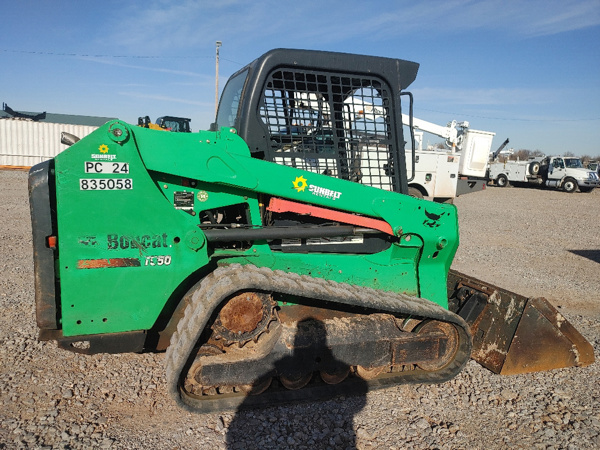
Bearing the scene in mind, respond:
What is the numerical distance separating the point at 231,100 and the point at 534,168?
29.8m

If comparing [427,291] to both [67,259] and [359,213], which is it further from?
[67,259]

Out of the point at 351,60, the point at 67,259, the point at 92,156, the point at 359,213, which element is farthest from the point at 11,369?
the point at 351,60

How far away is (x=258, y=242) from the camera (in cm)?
359

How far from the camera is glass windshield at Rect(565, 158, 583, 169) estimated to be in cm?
2783

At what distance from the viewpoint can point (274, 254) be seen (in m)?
3.60

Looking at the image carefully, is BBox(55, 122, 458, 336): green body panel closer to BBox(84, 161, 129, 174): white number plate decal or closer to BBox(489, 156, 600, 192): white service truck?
BBox(84, 161, 129, 174): white number plate decal

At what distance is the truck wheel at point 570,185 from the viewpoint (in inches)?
1090

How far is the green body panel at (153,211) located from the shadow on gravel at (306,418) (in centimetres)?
61

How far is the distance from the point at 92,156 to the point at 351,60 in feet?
7.01

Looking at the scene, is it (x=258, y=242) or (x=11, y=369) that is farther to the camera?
(x=11, y=369)

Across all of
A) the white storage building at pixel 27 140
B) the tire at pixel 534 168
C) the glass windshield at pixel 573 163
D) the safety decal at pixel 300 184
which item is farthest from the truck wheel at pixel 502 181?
the safety decal at pixel 300 184

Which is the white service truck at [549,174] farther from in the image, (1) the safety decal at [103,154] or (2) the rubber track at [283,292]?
(1) the safety decal at [103,154]

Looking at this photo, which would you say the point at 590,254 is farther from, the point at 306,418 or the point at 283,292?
the point at 283,292

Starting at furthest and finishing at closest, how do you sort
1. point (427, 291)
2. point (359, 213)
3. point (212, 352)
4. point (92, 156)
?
1. point (427, 291)
2. point (359, 213)
3. point (212, 352)
4. point (92, 156)
